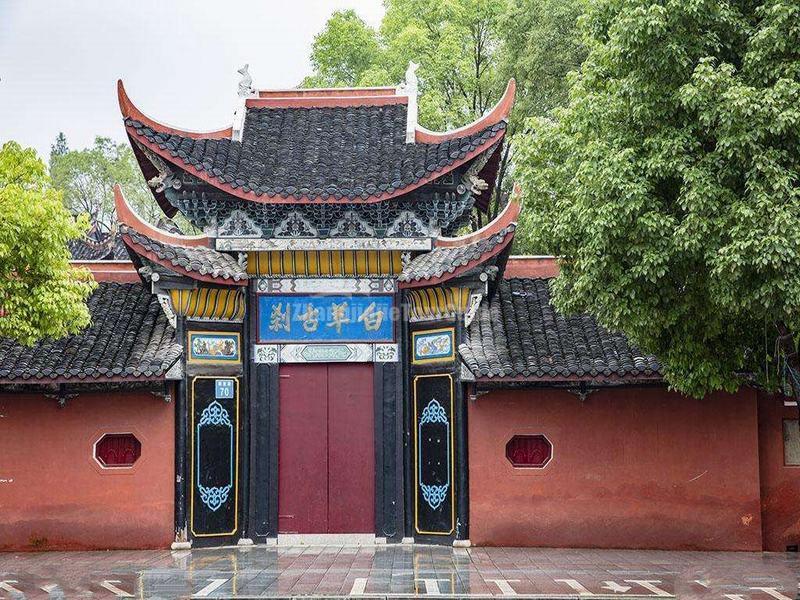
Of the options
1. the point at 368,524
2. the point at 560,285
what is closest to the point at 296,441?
the point at 368,524

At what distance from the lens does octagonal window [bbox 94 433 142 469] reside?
15328 mm

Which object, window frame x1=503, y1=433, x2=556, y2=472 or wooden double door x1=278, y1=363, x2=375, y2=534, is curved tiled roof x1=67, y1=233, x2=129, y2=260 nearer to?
wooden double door x1=278, y1=363, x2=375, y2=534

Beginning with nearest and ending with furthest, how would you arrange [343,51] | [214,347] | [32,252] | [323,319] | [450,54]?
1. [32,252]
2. [214,347]
3. [323,319]
4. [450,54]
5. [343,51]

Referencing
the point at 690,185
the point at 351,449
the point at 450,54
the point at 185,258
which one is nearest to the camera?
the point at 690,185

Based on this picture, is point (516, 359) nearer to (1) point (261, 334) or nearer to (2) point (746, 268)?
(1) point (261, 334)

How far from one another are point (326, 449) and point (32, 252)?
18.5 feet

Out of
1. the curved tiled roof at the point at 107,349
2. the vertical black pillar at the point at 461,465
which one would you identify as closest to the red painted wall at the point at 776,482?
the vertical black pillar at the point at 461,465

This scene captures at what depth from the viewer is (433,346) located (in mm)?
15711

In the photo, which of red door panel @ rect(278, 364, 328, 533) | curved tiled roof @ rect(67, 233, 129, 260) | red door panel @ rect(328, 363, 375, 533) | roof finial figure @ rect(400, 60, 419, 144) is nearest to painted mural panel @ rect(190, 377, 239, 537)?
red door panel @ rect(278, 364, 328, 533)

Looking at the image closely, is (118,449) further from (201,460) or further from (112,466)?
(201,460)

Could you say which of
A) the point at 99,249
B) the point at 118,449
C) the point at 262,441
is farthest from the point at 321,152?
the point at 99,249

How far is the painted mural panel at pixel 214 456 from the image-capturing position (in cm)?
1526

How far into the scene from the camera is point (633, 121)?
38.6 feet

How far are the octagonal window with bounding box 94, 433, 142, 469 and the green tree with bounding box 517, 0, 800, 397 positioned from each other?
674 cm
